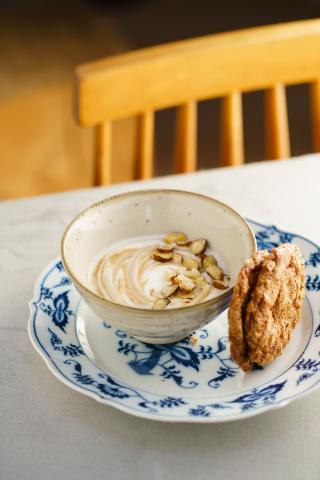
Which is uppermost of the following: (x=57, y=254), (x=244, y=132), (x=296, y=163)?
(x=244, y=132)

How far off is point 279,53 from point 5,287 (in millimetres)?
717

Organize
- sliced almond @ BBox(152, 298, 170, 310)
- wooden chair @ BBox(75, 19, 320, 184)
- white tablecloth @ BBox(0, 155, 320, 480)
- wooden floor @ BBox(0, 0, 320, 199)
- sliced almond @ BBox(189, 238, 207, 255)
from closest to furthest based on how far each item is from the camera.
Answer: white tablecloth @ BBox(0, 155, 320, 480), sliced almond @ BBox(152, 298, 170, 310), sliced almond @ BBox(189, 238, 207, 255), wooden chair @ BBox(75, 19, 320, 184), wooden floor @ BBox(0, 0, 320, 199)

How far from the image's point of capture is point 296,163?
3.90 ft

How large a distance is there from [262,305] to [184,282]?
0.52 ft

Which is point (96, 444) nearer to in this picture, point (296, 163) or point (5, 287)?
point (5, 287)

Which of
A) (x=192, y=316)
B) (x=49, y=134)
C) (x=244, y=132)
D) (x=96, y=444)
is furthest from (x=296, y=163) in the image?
(x=49, y=134)

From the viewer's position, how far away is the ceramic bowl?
0.72 meters

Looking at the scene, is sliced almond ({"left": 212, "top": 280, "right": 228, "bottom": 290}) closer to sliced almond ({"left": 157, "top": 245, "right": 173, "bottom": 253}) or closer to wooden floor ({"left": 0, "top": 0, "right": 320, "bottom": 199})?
sliced almond ({"left": 157, "top": 245, "right": 173, "bottom": 253})

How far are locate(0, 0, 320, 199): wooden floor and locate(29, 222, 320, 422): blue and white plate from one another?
5.67ft

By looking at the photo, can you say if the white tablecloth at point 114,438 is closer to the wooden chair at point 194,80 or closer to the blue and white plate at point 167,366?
the blue and white plate at point 167,366

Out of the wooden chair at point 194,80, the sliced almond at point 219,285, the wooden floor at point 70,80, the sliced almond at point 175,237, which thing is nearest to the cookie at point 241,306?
the sliced almond at point 219,285

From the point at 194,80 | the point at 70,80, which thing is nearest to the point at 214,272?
the point at 194,80

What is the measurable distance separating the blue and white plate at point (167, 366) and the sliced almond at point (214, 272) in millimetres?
56

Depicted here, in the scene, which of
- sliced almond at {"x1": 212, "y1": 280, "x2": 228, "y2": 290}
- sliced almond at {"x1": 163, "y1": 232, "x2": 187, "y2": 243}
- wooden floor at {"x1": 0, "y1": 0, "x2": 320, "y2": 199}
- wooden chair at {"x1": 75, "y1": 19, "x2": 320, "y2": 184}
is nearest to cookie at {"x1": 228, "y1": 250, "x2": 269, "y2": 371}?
sliced almond at {"x1": 212, "y1": 280, "x2": 228, "y2": 290}
